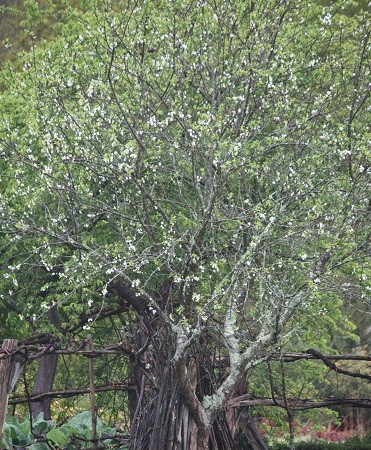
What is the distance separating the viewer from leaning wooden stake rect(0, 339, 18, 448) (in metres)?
7.63

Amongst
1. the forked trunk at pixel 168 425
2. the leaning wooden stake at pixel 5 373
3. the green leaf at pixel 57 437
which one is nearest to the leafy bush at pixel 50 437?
the green leaf at pixel 57 437

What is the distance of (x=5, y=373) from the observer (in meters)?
7.73

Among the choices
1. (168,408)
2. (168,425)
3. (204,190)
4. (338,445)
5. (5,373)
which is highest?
(204,190)

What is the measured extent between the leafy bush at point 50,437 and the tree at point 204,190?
595mm

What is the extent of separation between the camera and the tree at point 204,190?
9.16m

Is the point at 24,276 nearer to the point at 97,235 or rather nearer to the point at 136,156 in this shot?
the point at 97,235

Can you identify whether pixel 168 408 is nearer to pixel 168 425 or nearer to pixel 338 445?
pixel 168 425

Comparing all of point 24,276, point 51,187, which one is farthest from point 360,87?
point 24,276

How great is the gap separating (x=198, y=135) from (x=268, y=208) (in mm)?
1340

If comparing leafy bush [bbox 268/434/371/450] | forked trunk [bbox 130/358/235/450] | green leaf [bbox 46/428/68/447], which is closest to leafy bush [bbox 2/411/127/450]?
green leaf [bbox 46/428/68/447]

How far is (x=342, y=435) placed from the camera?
90.2 feet

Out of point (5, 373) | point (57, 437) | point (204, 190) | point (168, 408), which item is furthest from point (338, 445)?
point (5, 373)

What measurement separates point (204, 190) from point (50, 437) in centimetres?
388

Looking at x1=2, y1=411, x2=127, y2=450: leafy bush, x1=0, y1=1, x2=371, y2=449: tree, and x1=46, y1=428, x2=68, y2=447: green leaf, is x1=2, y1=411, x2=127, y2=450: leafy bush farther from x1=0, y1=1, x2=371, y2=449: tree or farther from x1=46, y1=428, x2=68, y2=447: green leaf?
x1=0, y1=1, x2=371, y2=449: tree
